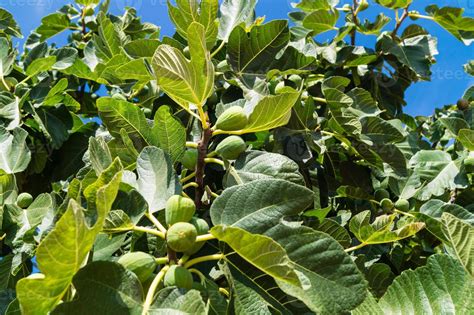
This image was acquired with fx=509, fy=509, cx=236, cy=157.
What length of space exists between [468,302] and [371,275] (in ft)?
2.36

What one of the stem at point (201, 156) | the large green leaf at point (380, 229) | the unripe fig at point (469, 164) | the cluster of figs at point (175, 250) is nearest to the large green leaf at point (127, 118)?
the stem at point (201, 156)

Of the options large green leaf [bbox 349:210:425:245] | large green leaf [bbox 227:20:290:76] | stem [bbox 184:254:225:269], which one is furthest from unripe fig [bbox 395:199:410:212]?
stem [bbox 184:254:225:269]

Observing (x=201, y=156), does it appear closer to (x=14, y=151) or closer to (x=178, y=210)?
(x=178, y=210)

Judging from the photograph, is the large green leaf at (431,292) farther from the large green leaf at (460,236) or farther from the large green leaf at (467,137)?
the large green leaf at (467,137)

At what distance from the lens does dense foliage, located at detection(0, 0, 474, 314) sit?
37.5 inches

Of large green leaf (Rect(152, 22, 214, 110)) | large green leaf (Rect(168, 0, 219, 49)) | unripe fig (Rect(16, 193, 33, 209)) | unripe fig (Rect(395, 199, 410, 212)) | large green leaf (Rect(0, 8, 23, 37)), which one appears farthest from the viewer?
large green leaf (Rect(0, 8, 23, 37))

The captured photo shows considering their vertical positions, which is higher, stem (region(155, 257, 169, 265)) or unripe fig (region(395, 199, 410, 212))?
unripe fig (region(395, 199, 410, 212))

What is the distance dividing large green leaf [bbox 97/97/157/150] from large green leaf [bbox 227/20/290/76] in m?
0.59

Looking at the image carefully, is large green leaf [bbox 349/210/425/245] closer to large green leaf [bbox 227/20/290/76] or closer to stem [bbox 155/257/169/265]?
stem [bbox 155/257/169/265]

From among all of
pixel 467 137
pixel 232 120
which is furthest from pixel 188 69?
pixel 467 137

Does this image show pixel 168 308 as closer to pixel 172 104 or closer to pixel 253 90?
pixel 253 90

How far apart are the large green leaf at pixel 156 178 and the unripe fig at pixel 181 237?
0.16 metres

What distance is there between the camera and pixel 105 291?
889mm

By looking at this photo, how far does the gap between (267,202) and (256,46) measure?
96cm
